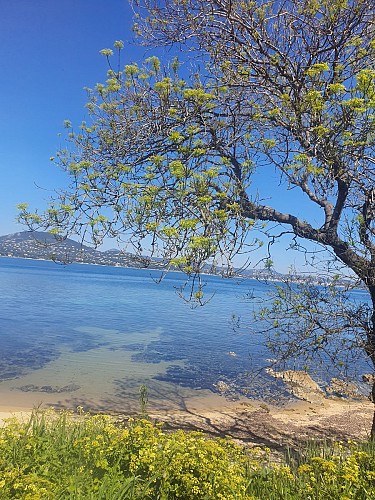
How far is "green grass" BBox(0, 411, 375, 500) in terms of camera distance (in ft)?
10.3

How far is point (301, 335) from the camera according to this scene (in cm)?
705

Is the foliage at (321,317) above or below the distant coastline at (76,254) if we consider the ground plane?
below

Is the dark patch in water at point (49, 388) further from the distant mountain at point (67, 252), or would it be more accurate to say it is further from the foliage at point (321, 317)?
the foliage at point (321, 317)

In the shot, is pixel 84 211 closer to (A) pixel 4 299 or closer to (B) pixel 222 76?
(B) pixel 222 76

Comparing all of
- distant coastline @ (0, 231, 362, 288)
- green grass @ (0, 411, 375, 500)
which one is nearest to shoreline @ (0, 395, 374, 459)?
distant coastline @ (0, 231, 362, 288)

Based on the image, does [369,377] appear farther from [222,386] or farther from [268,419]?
[222,386]

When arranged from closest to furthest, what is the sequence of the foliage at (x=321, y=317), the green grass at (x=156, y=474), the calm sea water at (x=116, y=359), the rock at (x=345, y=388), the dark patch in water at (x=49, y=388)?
1. the green grass at (x=156, y=474)
2. the foliage at (x=321, y=317)
3. the calm sea water at (x=116, y=359)
4. the dark patch in water at (x=49, y=388)
5. the rock at (x=345, y=388)

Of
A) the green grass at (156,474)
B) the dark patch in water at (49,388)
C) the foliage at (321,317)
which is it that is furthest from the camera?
the dark patch in water at (49,388)

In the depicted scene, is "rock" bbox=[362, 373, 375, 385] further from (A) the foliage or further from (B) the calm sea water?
(B) the calm sea water

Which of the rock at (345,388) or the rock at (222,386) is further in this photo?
the rock at (345,388)

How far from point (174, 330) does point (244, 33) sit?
26.6 metres

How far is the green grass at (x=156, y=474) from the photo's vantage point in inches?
123

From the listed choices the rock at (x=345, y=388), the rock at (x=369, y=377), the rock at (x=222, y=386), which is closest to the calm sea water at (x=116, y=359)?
the rock at (x=222, y=386)

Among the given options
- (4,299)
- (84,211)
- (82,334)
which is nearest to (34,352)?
(82,334)
